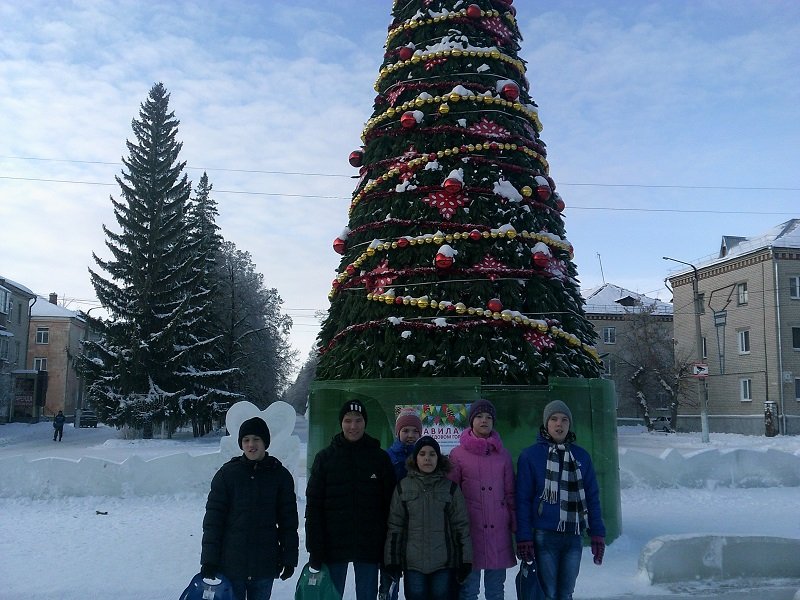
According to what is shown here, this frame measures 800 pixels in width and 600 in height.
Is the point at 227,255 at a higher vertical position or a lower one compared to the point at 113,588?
higher

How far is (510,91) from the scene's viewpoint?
29.7 ft

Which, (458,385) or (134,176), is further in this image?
(134,176)

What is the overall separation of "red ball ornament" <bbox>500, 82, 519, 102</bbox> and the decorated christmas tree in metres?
0.02

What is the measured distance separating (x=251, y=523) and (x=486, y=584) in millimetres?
1749

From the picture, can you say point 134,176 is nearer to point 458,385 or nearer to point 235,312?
point 235,312

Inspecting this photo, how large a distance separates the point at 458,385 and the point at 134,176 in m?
28.4

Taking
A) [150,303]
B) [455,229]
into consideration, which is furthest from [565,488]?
[150,303]

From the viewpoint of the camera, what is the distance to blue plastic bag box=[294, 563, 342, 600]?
4.68 meters

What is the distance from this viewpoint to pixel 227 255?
3912cm

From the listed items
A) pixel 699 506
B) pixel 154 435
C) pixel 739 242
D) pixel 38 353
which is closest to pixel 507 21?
pixel 699 506

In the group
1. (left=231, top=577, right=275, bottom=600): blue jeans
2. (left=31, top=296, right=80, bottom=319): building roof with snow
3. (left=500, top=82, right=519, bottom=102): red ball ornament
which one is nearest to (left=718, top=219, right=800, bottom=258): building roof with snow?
(left=500, top=82, right=519, bottom=102): red ball ornament

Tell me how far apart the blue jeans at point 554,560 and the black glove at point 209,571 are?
2178 millimetres

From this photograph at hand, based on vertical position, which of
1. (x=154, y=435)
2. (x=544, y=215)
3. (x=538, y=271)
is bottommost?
(x=154, y=435)

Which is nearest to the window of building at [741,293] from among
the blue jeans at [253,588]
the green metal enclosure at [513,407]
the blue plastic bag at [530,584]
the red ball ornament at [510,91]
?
the green metal enclosure at [513,407]
